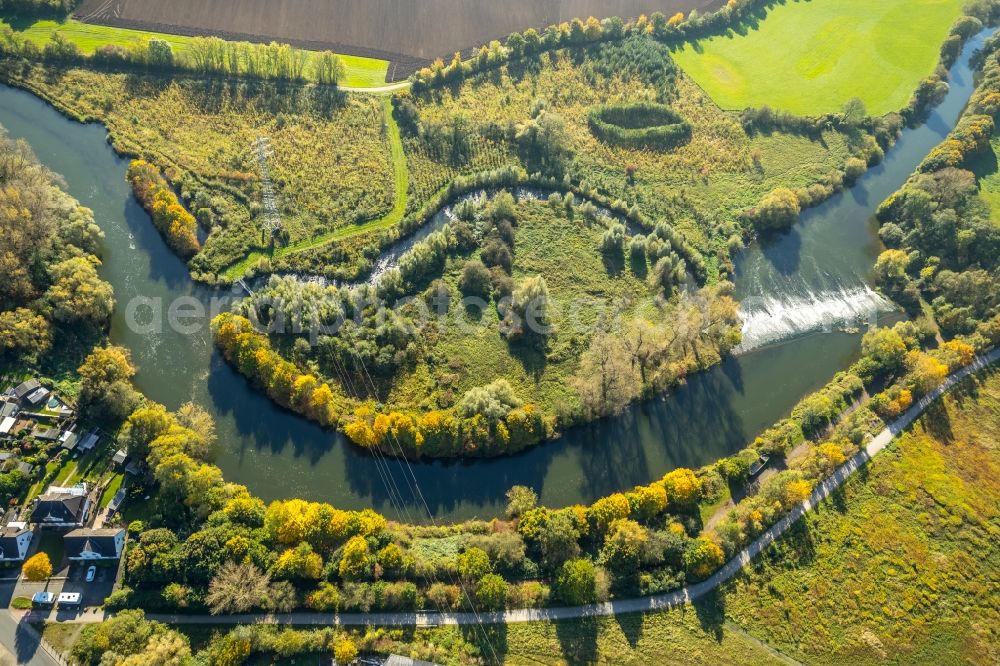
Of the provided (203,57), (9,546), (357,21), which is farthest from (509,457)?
(357,21)

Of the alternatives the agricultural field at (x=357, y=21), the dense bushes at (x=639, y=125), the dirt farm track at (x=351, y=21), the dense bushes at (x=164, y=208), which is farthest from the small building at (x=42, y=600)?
the dense bushes at (x=639, y=125)

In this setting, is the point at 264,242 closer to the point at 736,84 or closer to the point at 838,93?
the point at 736,84

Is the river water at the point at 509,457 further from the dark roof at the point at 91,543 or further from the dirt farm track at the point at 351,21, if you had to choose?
the dirt farm track at the point at 351,21

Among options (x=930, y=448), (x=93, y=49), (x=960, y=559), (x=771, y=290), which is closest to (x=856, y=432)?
(x=930, y=448)

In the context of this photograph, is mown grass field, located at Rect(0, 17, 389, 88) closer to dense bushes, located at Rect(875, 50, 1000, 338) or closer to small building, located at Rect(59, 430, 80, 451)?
small building, located at Rect(59, 430, 80, 451)

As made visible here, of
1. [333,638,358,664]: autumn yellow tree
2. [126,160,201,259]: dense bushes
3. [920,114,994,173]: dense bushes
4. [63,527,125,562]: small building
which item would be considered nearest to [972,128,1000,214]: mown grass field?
[920,114,994,173]: dense bushes

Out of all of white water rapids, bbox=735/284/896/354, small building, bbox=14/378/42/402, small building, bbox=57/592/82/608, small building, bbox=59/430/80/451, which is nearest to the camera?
small building, bbox=57/592/82/608

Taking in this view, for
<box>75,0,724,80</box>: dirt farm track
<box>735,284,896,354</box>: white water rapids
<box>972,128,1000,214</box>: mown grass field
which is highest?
<box>75,0,724,80</box>: dirt farm track
